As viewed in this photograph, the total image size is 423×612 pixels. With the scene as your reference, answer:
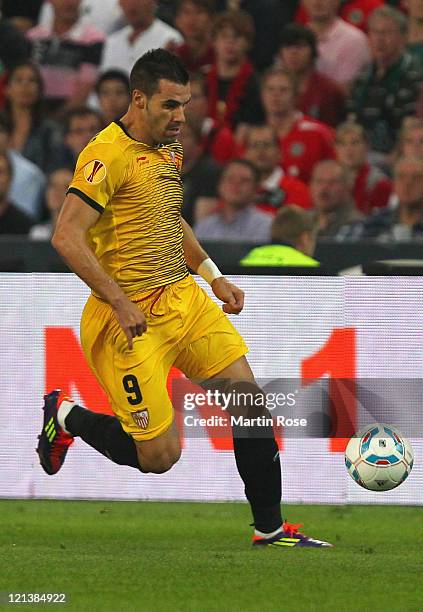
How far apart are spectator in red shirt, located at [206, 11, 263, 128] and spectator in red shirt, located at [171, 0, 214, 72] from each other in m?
0.22

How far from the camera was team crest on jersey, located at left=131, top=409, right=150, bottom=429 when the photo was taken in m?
6.85

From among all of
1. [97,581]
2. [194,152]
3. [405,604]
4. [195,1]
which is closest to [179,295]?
[97,581]

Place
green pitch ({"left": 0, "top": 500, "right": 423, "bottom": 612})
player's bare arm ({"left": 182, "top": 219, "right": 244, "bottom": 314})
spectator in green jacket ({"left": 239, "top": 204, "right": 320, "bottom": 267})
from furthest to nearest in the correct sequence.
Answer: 1. spectator in green jacket ({"left": 239, "top": 204, "right": 320, "bottom": 267})
2. player's bare arm ({"left": 182, "top": 219, "right": 244, "bottom": 314})
3. green pitch ({"left": 0, "top": 500, "right": 423, "bottom": 612})

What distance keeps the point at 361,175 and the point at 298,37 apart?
1402 millimetres

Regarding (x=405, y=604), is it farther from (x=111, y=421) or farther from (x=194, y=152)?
(x=194, y=152)

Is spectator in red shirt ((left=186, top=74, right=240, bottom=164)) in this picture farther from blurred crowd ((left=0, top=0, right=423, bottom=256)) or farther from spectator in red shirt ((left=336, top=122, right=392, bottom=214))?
spectator in red shirt ((left=336, top=122, right=392, bottom=214))

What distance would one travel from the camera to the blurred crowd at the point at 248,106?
39.3 ft

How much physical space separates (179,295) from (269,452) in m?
0.84

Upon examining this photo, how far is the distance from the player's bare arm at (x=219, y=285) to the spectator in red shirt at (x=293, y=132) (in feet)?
17.8

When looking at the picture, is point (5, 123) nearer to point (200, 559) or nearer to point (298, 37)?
point (298, 37)

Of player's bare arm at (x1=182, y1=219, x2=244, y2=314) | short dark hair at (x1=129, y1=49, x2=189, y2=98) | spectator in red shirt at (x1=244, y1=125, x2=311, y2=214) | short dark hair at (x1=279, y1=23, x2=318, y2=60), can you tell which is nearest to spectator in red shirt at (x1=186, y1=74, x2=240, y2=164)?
spectator in red shirt at (x1=244, y1=125, x2=311, y2=214)

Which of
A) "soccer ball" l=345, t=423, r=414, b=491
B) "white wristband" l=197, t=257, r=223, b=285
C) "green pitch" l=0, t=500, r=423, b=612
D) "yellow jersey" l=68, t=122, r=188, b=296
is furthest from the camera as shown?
"soccer ball" l=345, t=423, r=414, b=491

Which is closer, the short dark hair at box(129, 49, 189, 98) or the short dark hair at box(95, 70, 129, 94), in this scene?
the short dark hair at box(129, 49, 189, 98)

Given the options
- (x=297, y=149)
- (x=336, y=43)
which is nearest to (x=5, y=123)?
(x=297, y=149)
